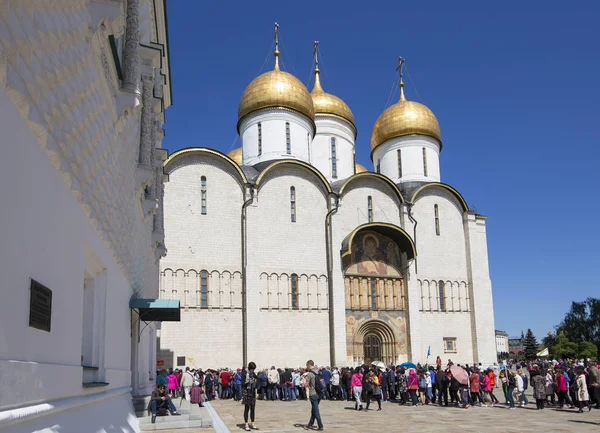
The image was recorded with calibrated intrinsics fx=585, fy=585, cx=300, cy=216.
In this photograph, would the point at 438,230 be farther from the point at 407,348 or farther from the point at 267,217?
the point at 267,217

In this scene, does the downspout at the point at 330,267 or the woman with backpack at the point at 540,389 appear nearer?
the woman with backpack at the point at 540,389

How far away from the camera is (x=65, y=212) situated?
462 cm

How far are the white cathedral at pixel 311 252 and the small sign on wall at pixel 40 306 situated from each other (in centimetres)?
1880

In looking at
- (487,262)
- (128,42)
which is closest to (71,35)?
(128,42)

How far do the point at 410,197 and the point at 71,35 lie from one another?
2623 cm

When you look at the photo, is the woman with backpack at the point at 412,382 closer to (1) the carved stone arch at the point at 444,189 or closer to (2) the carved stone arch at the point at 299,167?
(2) the carved stone arch at the point at 299,167

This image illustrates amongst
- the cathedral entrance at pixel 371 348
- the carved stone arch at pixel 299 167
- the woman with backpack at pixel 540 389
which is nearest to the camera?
the woman with backpack at pixel 540 389

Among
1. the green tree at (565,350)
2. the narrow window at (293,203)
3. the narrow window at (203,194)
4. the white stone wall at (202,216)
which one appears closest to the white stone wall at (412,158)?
the narrow window at (293,203)

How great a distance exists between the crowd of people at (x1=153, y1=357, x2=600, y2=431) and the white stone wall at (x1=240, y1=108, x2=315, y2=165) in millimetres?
11444

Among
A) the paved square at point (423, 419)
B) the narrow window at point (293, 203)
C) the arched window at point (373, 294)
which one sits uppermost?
the narrow window at point (293, 203)

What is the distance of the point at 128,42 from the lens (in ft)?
26.7

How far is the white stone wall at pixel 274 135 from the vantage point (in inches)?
1123

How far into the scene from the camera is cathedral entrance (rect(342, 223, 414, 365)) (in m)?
26.5

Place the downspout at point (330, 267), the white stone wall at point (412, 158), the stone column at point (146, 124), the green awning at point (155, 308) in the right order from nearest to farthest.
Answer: the green awning at point (155, 308)
the stone column at point (146, 124)
the downspout at point (330, 267)
the white stone wall at point (412, 158)
